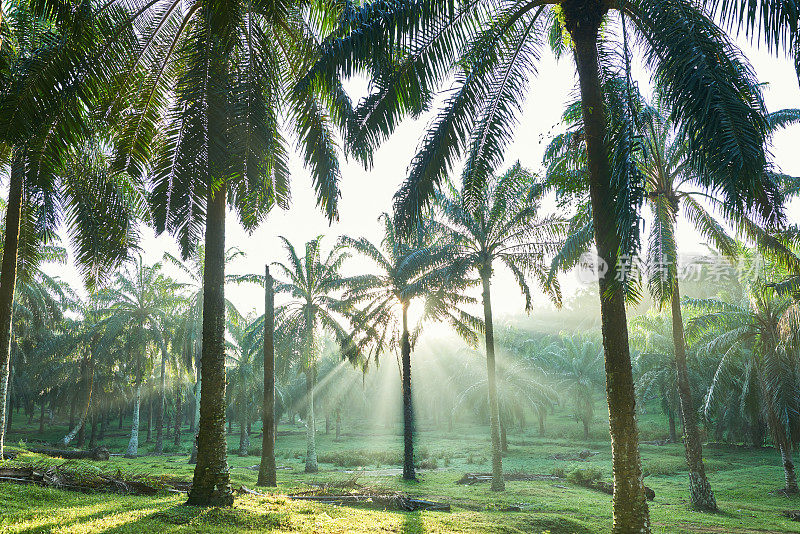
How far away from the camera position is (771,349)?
61.9 ft

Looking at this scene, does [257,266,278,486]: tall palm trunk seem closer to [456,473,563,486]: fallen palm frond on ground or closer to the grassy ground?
the grassy ground

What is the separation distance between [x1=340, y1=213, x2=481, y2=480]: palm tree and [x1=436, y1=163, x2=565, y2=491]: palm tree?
1049mm

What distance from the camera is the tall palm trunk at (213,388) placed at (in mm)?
8781

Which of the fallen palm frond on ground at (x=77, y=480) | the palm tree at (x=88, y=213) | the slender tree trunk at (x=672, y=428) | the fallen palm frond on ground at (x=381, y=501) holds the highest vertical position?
the palm tree at (x=88, y=213)

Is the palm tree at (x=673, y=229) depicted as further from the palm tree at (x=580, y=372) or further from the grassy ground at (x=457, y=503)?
the palm tree at (x=580, y=372)

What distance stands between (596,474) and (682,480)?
5012mm

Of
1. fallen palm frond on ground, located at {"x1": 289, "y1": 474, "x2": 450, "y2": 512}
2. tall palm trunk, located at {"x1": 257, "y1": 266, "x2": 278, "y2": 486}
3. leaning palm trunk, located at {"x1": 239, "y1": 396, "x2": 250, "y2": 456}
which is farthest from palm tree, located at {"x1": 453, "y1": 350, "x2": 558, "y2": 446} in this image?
fallen palm frond on ground, located at {"x1": 289, "y1": 474, "x2": 450, "y2": 512}

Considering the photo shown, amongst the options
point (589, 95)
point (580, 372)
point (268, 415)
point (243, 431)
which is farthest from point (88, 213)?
point (580, 372)

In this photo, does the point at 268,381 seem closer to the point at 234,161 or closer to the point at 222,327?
the point at 222,327

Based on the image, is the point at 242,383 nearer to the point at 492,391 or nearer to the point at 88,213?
the point at 492,391

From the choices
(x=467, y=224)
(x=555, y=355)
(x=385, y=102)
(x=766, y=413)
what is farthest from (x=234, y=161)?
(x=555, y=355)

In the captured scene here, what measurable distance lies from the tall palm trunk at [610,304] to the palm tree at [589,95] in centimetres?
2

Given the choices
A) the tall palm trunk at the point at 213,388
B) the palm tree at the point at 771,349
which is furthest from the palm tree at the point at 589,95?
the palm tree at the point at 771,349

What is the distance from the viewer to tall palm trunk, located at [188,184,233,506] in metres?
8.78
